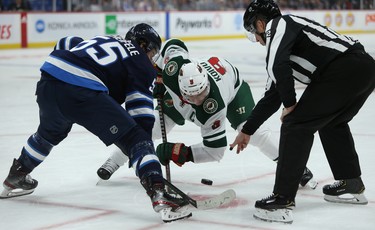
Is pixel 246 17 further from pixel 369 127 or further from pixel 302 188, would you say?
pixel 369 127

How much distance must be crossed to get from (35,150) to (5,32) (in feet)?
42.1

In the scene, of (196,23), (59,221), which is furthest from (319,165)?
(196,23)

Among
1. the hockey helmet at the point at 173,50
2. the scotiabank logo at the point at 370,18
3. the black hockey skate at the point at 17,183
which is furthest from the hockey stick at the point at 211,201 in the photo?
the scotiabank logo at the point at 370,18

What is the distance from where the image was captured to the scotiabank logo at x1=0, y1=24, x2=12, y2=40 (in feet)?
54.1

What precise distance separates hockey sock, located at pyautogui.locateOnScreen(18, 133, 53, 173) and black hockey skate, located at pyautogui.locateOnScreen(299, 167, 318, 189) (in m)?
1.49

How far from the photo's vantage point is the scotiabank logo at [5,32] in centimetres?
1648

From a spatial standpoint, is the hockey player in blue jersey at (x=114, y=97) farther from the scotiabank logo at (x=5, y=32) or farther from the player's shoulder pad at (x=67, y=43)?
the scotiabank logo at (x=5, y=32)

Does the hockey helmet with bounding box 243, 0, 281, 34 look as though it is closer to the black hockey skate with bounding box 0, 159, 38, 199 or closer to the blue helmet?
the blue helmet

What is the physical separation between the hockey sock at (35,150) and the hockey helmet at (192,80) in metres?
0.83

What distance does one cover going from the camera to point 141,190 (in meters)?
4.60

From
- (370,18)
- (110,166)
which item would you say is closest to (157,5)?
(370,18)

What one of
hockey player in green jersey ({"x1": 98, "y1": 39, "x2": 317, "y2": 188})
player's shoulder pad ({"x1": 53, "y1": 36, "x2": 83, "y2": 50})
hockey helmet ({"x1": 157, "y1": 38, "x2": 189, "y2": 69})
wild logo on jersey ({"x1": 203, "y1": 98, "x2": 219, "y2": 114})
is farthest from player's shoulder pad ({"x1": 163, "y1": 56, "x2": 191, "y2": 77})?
player's shoulder pad ({"x1": 53, "y1": 36, "x2": 83, "y2": 50})

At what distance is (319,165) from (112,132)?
205cm

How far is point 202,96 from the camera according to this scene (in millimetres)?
4258
